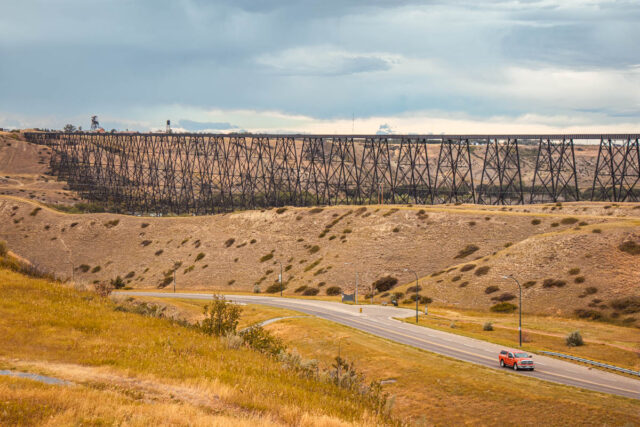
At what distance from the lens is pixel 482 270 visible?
69500 millimetres

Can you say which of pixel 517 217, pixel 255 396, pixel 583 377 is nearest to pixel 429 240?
pixel 517 217

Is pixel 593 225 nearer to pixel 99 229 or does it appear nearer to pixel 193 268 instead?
pixel 193 268

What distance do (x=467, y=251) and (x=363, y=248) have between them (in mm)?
17019

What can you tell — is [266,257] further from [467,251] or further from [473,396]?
[473,396]

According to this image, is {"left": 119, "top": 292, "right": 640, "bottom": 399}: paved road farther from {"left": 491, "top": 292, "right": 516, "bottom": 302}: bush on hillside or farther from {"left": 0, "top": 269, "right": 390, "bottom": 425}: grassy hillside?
{"left": 0, "top": 269, "right": 390, "bottom": 425}: grassy hillside

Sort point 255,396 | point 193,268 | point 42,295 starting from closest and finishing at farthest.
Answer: point 255,396 < point 42,295 < point 193,268

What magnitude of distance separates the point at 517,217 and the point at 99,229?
288ft

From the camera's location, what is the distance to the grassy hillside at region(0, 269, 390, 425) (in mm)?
12508

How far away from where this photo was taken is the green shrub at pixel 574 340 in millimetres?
44125

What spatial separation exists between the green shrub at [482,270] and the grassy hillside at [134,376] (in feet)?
165

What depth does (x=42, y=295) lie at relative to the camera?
A: 25.8 meters

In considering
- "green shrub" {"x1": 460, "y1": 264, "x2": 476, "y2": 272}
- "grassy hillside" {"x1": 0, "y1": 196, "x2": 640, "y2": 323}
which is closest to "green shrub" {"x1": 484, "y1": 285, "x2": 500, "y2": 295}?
"grassy hillside" {"x1": 0, "y1": 196, "x2": 640, "y2": 323}

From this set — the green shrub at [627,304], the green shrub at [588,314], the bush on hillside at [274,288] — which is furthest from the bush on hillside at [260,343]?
the bush on hillside at [274,288]

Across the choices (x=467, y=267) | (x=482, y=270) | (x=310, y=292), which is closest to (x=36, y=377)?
(x=482, y=270)
